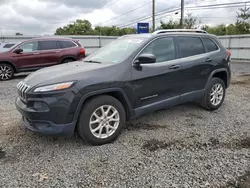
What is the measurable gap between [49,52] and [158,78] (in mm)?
7304

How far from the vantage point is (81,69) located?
3.36 m

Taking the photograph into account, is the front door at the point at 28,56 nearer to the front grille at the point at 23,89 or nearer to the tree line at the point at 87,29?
the front grille at the point at 23,89

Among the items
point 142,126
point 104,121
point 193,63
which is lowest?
point 142,126

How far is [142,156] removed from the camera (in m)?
3.06

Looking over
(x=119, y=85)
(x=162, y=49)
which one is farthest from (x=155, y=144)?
(x=162, y=49)

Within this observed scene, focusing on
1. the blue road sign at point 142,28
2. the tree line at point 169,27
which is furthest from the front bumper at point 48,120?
the tree line at point 169,27

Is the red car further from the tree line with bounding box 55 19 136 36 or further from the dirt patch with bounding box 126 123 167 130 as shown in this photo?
the tree line with bounding box 55 19 136 36

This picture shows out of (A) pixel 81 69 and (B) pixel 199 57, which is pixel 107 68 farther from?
(B) pixel 199 57

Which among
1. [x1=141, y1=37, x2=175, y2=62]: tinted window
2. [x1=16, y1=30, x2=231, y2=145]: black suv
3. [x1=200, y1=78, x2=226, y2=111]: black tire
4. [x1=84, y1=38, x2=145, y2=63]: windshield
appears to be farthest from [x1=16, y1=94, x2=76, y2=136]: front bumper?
[x1=200, y1=78, x2=226, y2=111]: black tire

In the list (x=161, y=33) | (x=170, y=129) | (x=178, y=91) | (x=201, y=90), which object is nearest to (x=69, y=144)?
(x=170, y=129)

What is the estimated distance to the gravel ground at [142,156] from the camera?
2.56m

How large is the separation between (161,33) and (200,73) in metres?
1.18

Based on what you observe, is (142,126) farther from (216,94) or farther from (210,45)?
(210,45)

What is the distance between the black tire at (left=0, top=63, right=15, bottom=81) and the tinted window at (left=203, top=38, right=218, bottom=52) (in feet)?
25.9
